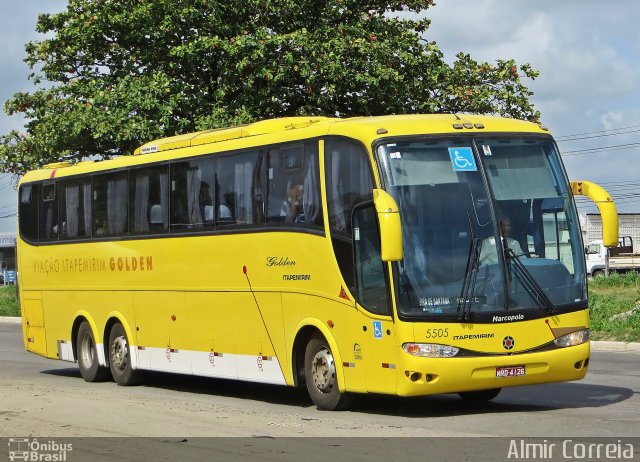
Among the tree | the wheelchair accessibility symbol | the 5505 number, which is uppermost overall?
the tree

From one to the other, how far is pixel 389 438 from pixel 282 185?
4754mm

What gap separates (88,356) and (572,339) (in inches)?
380

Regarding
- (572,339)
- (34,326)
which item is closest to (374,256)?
(572,339)

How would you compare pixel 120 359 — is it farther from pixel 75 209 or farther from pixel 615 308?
pixel 615 308

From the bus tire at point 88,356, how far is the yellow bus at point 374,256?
8.36ft

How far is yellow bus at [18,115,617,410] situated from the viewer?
1308 cm

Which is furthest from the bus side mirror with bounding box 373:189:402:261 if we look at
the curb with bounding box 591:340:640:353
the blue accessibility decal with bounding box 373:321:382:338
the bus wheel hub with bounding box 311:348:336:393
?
the curb with bounding box 591:340:640:353

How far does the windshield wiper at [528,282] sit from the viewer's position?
1338 centimetres

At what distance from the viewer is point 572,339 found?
13664 millimetres

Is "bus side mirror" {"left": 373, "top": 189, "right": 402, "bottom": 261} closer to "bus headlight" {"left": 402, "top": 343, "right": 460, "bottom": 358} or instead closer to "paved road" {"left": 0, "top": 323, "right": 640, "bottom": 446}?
"bus headlight" {"left": 402, "top": 343, "right": 460, "bottom": 358}

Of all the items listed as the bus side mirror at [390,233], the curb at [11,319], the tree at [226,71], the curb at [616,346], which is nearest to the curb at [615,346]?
the curb at [616,346]

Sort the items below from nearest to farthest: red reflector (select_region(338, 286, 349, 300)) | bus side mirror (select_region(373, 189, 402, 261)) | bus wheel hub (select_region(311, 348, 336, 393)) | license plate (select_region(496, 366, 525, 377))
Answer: bus side mirror (select_region(373, 189, 402, 261)) < license plate (select_region(496, 366, 525, 377)) < red reflector (select_region(338, 286, 349, 300)) < bus wheel hub (select_region(311, 348, 336, 393))

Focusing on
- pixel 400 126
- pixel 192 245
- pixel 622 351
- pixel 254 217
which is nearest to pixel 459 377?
pixel 400 126

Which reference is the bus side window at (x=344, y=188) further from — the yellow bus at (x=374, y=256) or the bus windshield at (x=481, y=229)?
the bus windshield at (x=481, y=229)
